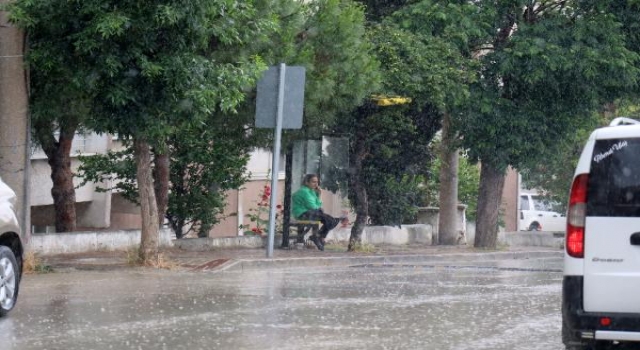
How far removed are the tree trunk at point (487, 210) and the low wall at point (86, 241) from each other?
8.74 metres

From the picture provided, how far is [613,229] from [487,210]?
63.6 ft

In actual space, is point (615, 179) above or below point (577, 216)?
above

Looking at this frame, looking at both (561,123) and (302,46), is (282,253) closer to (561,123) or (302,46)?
(302,46)

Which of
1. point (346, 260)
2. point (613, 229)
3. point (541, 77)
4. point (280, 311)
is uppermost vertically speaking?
point (541, 77)

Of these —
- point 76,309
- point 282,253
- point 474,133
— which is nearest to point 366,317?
point 76,309

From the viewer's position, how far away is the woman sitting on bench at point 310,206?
22625 millimetres

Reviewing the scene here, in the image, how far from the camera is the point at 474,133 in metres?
25.3

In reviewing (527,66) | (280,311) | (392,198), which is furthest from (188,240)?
(280,311)

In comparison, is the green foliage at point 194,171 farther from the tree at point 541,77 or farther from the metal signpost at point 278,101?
the tree at point 541,77

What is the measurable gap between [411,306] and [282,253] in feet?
28.0

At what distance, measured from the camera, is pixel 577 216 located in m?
8.42

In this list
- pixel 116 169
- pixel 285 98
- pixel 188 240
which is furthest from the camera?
pixel 116 169

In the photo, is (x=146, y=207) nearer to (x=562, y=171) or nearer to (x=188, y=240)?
(x=188, y=240)

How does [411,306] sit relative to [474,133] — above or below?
below
